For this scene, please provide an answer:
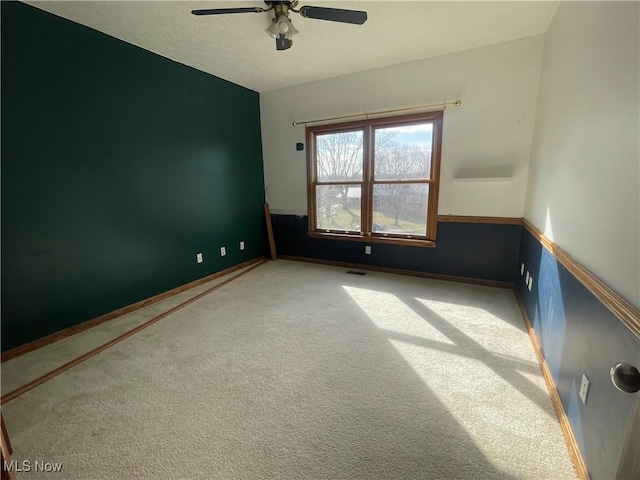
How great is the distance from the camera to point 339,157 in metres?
4.02

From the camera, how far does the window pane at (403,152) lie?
3449 millimetres

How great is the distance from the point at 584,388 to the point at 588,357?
0.14 metres

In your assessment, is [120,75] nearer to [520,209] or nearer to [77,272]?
[77,272]

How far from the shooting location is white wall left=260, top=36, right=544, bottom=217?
9.53 ft

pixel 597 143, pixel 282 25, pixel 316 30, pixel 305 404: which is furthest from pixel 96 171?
pixel 597 143

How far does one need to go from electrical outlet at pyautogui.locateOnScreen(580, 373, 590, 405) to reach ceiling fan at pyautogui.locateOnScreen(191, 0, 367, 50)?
2.37 m

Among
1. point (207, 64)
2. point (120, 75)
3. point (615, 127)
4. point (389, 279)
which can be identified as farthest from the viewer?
point (389, 279)

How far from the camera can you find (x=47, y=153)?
2258mm

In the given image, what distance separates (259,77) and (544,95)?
10.6 ft

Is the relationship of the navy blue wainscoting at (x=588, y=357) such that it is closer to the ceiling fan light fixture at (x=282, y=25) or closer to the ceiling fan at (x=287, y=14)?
the ceiling fan at (x=287, y=14)

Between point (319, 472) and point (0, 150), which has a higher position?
point (0, 150)

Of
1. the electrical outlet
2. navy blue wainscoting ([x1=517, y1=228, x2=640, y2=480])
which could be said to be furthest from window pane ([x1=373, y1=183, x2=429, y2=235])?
the electrical outlet

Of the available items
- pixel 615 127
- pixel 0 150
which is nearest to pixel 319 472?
pixel 615 127

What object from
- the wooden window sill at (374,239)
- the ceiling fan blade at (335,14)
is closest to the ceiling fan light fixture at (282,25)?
the ceiling fan blade at (335,14)
